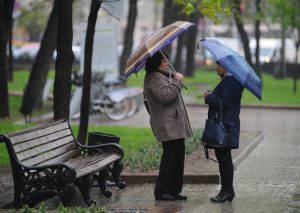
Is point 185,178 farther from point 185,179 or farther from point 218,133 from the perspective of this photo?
point 218,133

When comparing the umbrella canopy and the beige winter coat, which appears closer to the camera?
the umbrella canopy

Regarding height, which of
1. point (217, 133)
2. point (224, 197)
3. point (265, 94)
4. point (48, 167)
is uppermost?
point (217, 133)

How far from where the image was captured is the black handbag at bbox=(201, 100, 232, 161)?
8078 mm

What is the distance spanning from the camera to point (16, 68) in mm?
42469

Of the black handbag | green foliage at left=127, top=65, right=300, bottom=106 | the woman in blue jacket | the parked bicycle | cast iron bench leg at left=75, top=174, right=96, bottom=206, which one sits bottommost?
green foliage at left=127, top=65, right=300, bottom=106

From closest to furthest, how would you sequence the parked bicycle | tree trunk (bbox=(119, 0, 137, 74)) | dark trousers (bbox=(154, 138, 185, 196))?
dark trousers (bbox=(154, 138, 185, 196))
the parked bicycle
tree trunk (bbox=(119, 0, 137, 74))

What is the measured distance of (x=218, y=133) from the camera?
8086 millimetres

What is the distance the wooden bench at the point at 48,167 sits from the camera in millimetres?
7902

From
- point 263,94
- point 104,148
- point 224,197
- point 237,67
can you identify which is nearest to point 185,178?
point 104,148

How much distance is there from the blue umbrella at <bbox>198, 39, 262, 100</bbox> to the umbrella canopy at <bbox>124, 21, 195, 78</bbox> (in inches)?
15.3

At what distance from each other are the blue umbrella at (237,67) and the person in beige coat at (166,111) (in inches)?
18.9

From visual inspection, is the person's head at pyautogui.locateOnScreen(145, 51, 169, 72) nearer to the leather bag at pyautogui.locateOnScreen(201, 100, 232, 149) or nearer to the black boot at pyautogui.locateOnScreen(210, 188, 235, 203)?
the leather bag at pyautogui.locateOnScreen(201, 100, 232, 149)

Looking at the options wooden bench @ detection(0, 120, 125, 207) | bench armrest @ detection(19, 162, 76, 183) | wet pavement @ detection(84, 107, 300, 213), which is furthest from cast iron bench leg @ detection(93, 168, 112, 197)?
bench armrest @ detection(19, 162, 76, 183)

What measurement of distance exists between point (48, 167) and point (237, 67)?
228 centimetres
